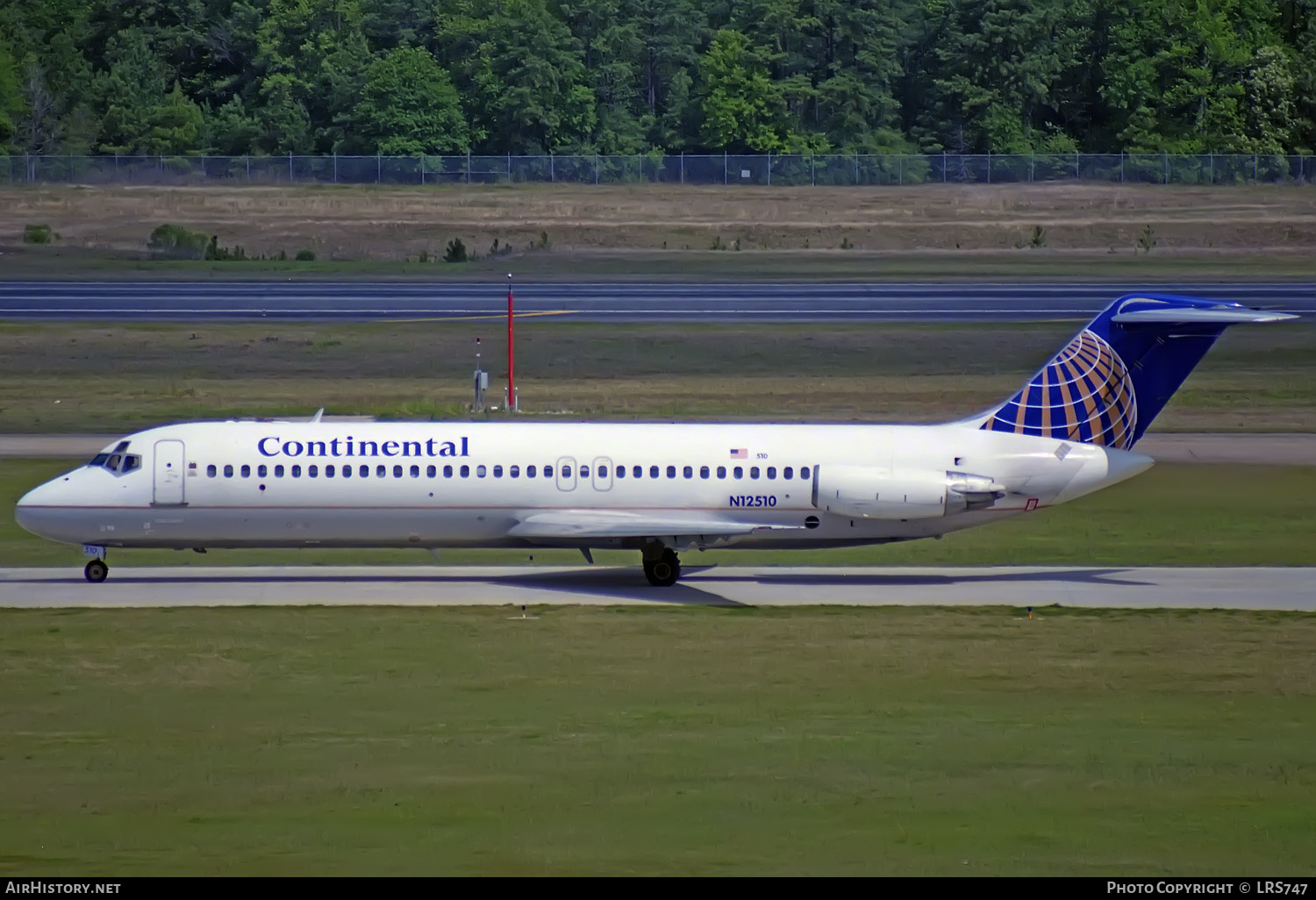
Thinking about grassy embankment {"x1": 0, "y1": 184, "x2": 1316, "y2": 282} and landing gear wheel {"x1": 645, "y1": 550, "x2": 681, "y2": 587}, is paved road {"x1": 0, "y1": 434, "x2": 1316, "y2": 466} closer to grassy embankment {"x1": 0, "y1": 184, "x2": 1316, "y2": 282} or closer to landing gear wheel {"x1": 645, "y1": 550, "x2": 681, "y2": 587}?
landing gear wheel {"x1": 645, "y1": 550, "x2": 681, "y2": 587}

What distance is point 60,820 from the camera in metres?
18.6

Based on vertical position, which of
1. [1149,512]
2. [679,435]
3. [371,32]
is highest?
[371,32]

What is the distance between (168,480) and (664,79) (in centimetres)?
11284

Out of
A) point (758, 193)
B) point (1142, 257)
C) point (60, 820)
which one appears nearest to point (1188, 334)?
point (60, 820)

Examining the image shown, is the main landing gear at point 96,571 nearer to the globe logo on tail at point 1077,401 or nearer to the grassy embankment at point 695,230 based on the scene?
the globe logo on tail at point 1077,401

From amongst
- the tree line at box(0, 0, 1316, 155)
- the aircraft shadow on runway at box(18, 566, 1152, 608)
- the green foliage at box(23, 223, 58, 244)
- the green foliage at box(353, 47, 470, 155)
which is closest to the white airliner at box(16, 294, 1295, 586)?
the aircraft shadow on runway at box(18, 566, 1152, 608)

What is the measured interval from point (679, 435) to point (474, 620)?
19.2 feet

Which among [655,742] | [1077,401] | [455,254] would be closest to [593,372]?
[1077,401]

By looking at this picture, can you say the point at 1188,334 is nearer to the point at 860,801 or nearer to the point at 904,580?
the point at 904,580

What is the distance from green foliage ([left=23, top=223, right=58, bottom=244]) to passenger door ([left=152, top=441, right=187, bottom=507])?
250ft

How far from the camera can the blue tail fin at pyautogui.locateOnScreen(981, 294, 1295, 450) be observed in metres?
33.8

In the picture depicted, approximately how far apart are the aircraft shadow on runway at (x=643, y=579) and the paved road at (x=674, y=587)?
32mm

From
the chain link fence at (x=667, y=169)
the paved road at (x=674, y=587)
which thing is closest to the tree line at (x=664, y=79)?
the chain link fence at (x=667, y=169)

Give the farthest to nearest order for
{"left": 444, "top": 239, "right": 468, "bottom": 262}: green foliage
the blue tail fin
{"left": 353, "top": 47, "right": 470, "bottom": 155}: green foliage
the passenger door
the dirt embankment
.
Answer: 1. {"left": 353, "top": 47, "right": 470, "bottom": 155}: green foliage
2. the dirt embankment
3. {"left": 444, "top": 239, "right": 468, "bottom": 262}: green foliage
4. the blue tail fin
5. the passenger door
